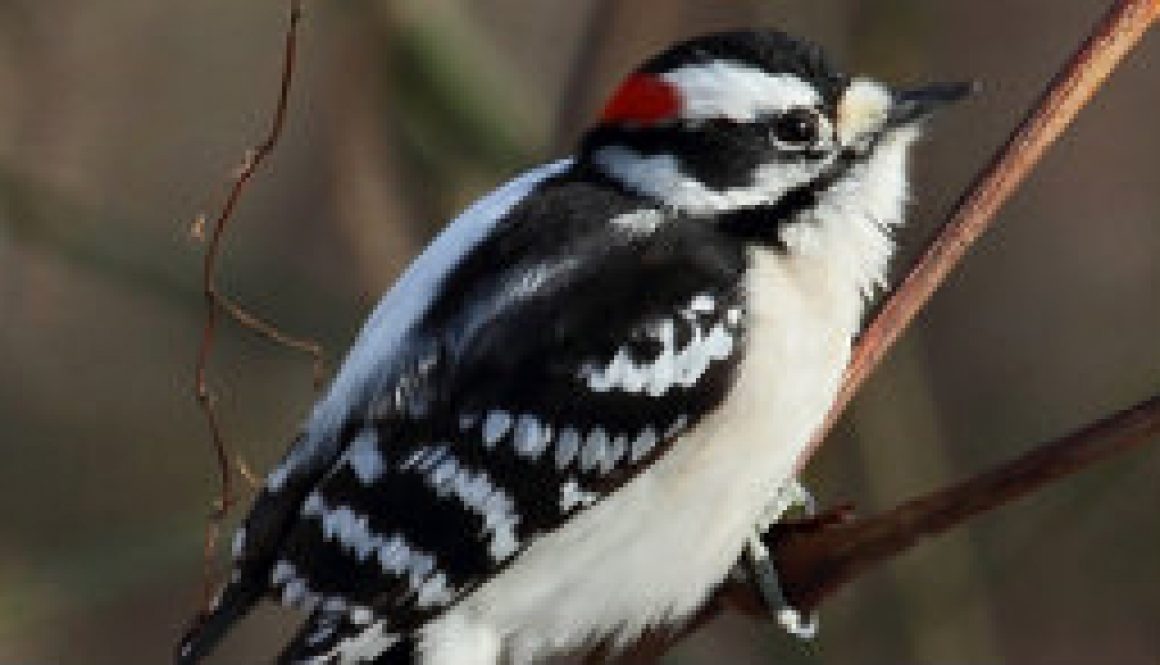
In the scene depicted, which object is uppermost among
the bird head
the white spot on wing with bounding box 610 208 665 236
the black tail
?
the bird head

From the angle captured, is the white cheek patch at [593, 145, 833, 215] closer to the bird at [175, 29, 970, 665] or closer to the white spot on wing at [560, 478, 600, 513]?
the bird at [175, 29, 970, 665]

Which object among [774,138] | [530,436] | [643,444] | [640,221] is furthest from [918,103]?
[530,436]

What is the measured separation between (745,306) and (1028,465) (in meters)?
0.63

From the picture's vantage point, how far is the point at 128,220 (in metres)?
5.24

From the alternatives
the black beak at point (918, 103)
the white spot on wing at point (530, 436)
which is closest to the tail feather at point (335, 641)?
the white spot on wing at point (530, 436)

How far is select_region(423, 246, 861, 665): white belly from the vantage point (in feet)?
12.9

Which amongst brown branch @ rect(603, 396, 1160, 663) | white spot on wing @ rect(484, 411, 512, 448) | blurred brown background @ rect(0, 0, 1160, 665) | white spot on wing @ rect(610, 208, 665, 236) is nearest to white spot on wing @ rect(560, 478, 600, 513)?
white spot on wing @ rect(484, 411, 512, 448)

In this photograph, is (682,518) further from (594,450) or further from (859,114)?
(859,114)

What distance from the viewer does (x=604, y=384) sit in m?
3.88

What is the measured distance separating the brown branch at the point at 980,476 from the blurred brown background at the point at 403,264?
4.45ft

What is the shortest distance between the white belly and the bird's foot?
0.08 m

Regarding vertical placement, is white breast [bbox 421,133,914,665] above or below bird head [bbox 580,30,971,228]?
below

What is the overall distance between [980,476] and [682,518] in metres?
0.56

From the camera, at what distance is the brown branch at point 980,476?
3.44 metres
